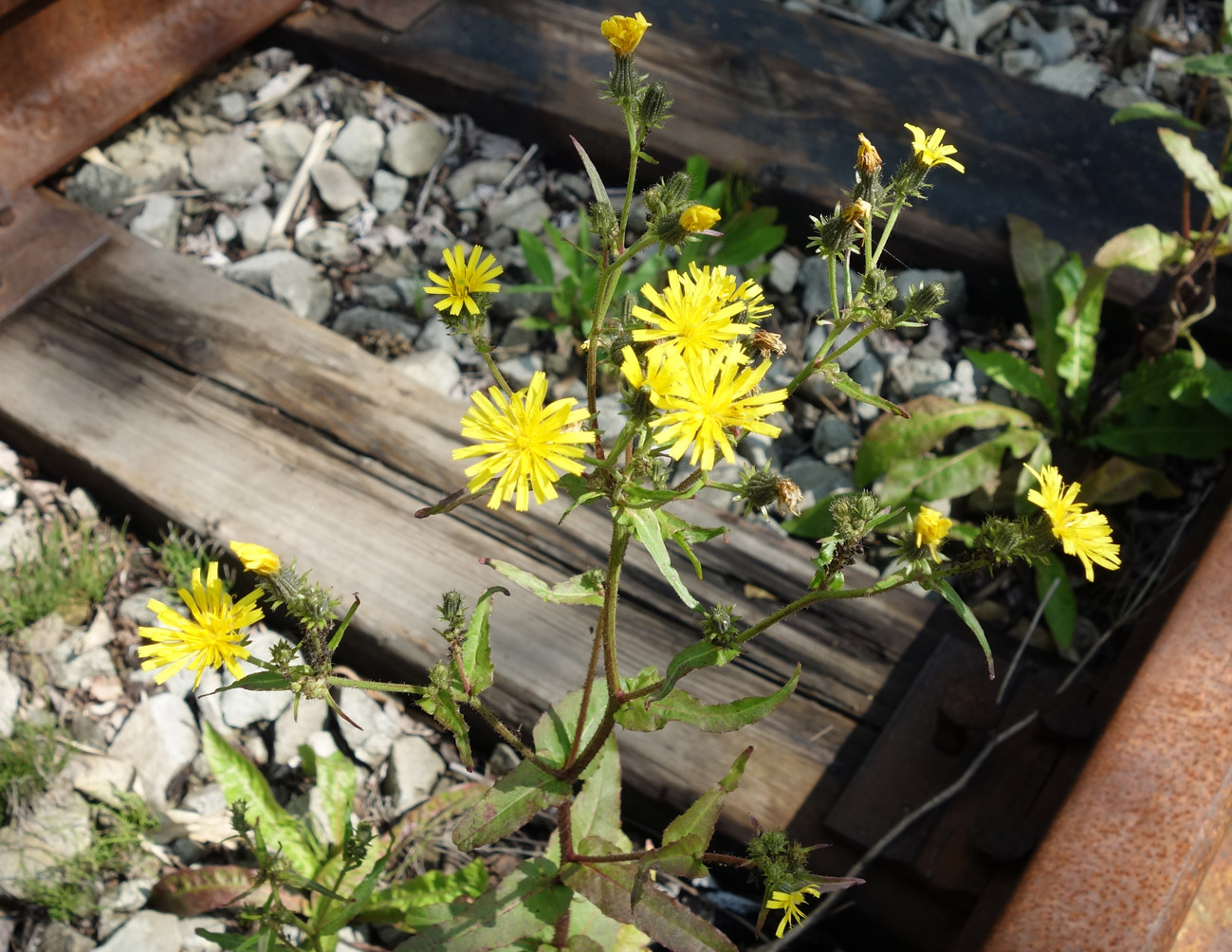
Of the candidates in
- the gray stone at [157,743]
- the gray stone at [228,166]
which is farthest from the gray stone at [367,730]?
the gray stone at [228,166]

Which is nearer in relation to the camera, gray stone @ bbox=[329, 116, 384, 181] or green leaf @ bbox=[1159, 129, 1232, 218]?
green leaf @ bbox=[1159, 129, 1232, 218]

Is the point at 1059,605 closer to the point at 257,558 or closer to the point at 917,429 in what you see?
the point at 917,429

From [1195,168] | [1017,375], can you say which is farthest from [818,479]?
[1195,168]

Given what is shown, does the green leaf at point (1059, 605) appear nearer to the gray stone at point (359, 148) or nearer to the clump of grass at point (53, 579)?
the clump of grass at point (53, 579)

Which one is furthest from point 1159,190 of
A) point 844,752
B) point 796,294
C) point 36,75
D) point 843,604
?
point 36,75

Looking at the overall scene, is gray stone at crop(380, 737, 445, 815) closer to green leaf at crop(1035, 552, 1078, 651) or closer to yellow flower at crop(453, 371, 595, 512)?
yellow flower at crop(453, 371, 595, 512)

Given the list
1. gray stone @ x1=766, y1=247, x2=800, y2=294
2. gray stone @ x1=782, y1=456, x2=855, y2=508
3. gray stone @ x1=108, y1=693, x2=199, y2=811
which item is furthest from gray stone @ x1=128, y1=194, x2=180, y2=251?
gray stone @ x1=782, y1=456, x2=855, y2=508
